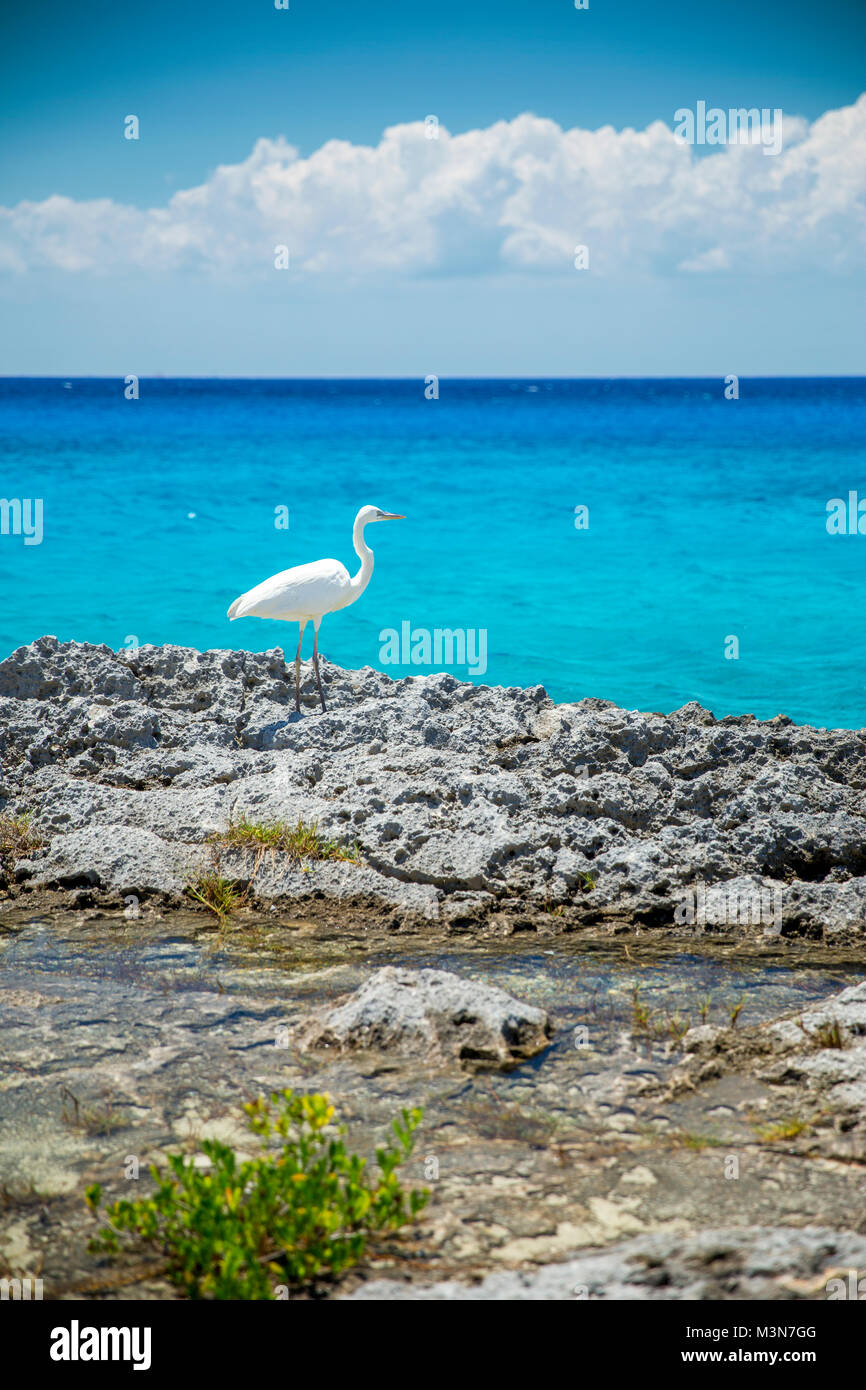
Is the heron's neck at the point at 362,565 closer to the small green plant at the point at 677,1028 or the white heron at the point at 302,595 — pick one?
the white heron at the point at 302,595

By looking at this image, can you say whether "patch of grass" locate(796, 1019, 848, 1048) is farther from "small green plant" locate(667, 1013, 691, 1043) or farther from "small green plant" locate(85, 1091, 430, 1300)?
"small green plant" locate(85, 1091, 430, 1300)

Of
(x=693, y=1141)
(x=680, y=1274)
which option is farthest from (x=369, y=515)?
(x=680, y=1274)

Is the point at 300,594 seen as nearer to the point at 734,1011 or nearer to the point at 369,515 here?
the point at 369,515

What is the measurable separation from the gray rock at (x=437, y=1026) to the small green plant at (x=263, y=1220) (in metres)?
1.05

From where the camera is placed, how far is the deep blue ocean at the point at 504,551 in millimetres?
14992

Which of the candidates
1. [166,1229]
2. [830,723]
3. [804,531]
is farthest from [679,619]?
[166,1229]

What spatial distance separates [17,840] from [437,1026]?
11.0 feet

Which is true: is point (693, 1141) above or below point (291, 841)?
below

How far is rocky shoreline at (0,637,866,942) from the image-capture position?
6012 mm

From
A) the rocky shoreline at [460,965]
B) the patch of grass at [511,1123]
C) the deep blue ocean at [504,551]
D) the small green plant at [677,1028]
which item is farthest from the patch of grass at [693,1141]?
the deep blue ocean at [504,551]

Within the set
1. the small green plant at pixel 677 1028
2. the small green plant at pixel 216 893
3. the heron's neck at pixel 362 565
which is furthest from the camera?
the heron's neck at pixel 362 565

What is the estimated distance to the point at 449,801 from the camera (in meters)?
6.73

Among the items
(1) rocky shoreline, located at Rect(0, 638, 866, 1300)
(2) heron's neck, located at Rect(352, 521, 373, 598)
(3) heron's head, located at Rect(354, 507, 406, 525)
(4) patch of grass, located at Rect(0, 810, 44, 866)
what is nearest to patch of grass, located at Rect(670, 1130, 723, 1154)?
(1) rocky shoreline, located at Rect(0, 638, 866, 1300)
